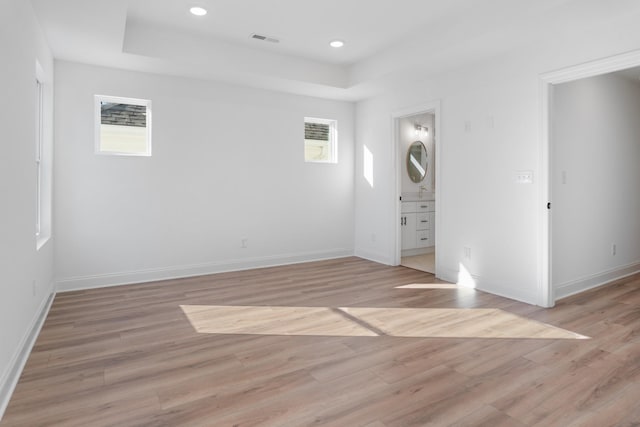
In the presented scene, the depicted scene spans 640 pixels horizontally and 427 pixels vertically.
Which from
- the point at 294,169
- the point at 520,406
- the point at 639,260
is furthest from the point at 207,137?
the point at 639,260

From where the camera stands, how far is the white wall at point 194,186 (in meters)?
4.32

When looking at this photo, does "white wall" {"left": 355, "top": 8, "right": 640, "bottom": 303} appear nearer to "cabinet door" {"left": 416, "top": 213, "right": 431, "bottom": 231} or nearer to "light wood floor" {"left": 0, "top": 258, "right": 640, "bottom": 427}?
"light wood floor" {"left": 0, "top": 258, "right": 640, "bottom": 427}

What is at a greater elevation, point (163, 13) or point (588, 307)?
point (163, 13)

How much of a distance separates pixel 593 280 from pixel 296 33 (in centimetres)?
425

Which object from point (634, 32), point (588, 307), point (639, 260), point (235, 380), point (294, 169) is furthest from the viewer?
point (294, 169)

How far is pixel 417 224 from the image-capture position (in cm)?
647

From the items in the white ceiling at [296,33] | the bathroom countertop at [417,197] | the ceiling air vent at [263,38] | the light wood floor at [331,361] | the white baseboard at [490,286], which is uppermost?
the ceiling air vent at [263,38]

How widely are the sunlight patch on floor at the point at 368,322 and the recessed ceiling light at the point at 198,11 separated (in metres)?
2.80

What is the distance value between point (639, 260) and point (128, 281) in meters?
6.36

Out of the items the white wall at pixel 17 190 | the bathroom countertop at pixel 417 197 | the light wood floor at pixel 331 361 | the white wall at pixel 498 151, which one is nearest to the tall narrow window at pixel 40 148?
the white wall at pixel 17 190

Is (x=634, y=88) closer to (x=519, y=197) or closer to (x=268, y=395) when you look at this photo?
(x=519, y=197)

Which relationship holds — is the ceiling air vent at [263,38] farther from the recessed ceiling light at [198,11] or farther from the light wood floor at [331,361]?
the light wood floor at [331,361]

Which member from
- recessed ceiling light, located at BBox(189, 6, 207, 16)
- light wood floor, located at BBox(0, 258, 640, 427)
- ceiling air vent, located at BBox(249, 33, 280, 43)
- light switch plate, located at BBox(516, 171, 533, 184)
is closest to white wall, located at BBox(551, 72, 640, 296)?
light switch plate, located at BBox(516, 171, 533, 184)

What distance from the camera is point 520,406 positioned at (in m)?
2.01
